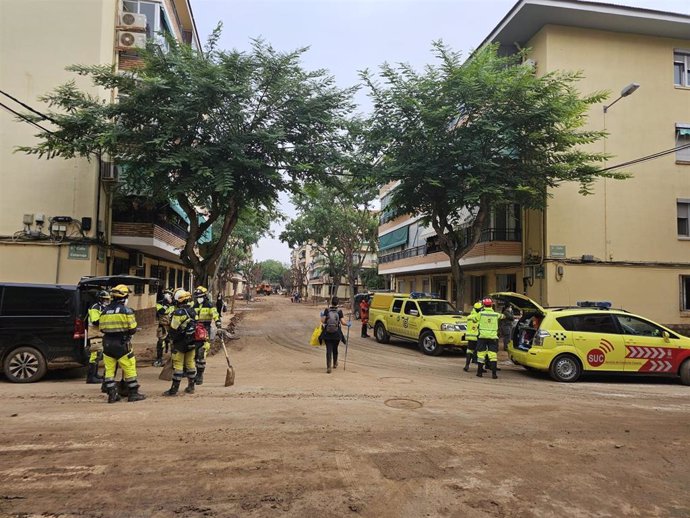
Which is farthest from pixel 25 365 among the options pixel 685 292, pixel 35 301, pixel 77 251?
pixel 685 292

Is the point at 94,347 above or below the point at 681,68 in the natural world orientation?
below

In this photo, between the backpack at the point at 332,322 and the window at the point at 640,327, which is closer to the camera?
the window at the point at 640,327

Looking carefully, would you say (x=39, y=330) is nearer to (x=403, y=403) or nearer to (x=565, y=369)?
(x=403, y=403)

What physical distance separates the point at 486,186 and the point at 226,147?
8.13 meters

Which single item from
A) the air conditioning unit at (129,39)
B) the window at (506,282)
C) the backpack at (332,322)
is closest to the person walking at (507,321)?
the backpack at (332,322)

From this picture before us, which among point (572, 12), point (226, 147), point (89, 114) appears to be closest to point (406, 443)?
point (226, 147)

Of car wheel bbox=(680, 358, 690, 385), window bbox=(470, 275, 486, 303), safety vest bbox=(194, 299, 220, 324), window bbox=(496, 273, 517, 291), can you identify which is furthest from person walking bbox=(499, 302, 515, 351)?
window bbox=(470, 275, 486, 303)

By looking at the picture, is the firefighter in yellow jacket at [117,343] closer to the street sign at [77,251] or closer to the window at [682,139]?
the street sign at [77,251]

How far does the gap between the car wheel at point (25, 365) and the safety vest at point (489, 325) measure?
8712 millimetres

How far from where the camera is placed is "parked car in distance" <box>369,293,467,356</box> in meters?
13.3

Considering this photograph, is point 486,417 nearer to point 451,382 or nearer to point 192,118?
point 451,382

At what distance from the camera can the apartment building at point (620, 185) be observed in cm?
1783

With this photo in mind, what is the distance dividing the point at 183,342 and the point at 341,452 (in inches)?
147

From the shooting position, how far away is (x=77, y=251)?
14.6 metres
